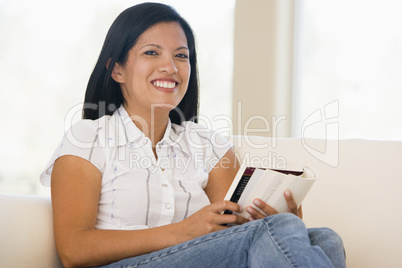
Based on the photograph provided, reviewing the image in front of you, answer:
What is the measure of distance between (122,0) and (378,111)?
188 cm

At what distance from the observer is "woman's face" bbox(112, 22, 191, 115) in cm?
176

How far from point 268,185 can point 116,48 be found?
2.34 ft

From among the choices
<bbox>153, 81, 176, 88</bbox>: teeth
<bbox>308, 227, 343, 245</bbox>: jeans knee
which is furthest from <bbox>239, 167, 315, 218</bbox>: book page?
<bbox>153, 81, 176, 88</bbox>: teeth

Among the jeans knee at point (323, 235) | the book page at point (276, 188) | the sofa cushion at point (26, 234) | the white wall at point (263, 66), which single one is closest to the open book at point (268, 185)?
the book page at point (276, 188)

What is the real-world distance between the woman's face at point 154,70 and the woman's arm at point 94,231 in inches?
15.5

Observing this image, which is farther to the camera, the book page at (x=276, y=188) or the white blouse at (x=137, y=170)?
the white blouse at (x=137, y=170)

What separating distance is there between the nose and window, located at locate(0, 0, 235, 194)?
179 cm

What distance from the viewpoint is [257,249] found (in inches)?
50.8

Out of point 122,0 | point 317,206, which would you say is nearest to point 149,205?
point 317,206

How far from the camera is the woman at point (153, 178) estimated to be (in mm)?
1341

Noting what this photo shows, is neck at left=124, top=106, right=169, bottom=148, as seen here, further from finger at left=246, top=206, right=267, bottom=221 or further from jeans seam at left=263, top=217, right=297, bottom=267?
jeans seam at left=263, top=217, right=297, bottom=267

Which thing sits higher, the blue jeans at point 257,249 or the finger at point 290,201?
the finger at point 290,201

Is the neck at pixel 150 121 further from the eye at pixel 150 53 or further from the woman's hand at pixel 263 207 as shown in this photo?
the woman's hand at pixel 263 207

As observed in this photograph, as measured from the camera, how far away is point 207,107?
3.67m
